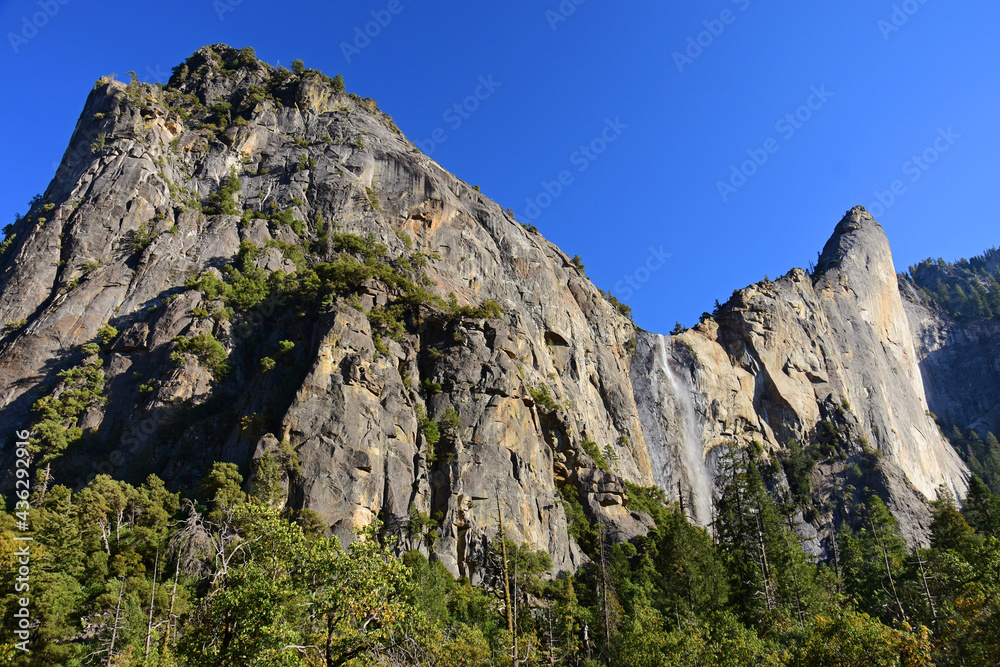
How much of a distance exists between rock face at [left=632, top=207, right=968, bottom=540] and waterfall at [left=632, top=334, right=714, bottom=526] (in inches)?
5.8

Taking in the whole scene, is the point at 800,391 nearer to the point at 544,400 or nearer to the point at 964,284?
the point at 544,400

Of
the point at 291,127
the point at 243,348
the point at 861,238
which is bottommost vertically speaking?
the point at 243,348

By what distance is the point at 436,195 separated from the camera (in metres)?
74.5

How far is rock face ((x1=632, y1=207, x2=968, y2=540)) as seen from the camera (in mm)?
76750

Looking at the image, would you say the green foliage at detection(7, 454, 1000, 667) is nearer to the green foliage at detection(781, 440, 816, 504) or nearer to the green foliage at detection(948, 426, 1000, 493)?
the green foliage at detection(781, 440, 816, 504)

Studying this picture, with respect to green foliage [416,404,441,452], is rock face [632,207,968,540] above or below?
above

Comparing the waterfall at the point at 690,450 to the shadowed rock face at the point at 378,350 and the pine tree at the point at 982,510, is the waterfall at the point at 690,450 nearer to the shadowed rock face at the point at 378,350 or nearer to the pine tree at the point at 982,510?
the shadowed rock face at the point at 378,350

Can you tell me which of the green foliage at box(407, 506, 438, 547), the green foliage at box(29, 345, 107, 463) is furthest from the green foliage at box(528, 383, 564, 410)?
the green foliage at box(29, 345, 107, 463)

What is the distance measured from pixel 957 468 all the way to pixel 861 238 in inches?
1666

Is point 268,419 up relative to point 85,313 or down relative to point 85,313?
down

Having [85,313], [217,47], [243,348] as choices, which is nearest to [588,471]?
[243,348]

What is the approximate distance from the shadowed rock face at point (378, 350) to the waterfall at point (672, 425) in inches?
10.4

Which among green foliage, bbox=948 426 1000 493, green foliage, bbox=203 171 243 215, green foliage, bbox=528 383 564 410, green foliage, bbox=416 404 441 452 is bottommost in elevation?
green foliage, bbox=416 404 441 452

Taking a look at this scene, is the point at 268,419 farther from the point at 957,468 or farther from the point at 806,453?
the point at 957,468
